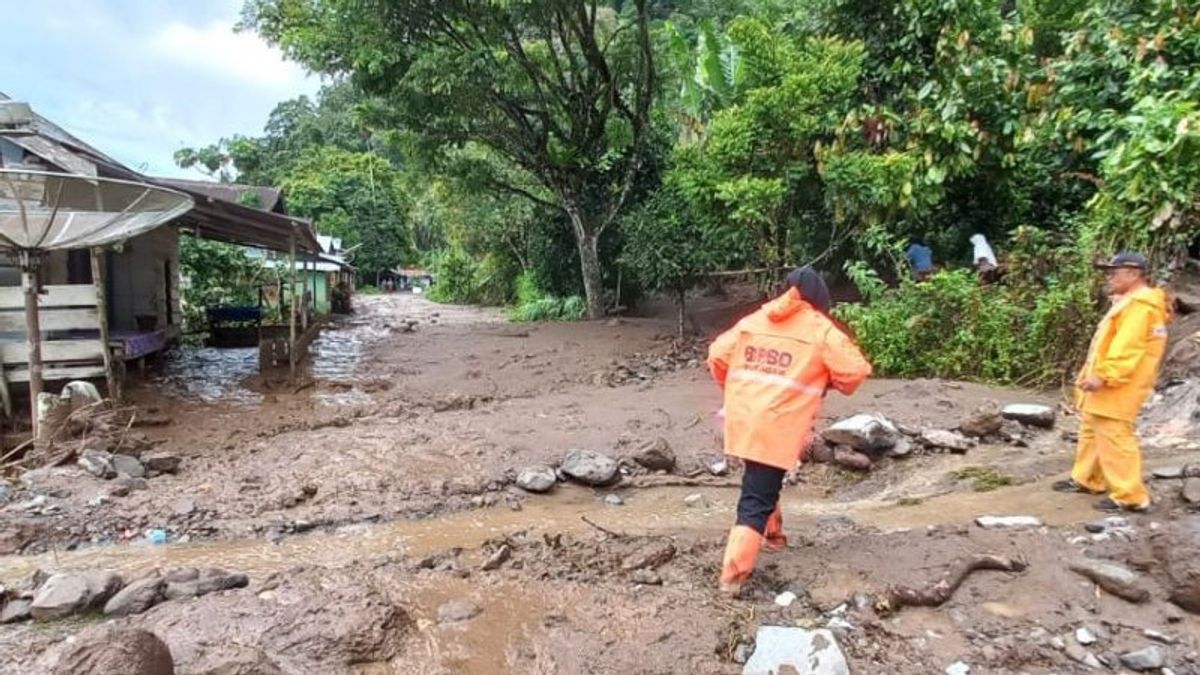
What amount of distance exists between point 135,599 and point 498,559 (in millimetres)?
1982

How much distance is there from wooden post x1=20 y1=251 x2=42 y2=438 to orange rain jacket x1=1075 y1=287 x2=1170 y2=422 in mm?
8957

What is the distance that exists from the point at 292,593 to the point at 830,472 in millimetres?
4587

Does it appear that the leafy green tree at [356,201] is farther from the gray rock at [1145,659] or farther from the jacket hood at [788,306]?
the gray rock at [1145,659]

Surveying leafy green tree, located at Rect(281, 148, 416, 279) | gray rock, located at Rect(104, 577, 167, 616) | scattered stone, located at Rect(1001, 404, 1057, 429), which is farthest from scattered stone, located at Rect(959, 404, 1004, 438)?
leafy green tree, located at Rect(281, 148, 416, 279)

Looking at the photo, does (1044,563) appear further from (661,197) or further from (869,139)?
(661,197)

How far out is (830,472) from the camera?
6.78 m

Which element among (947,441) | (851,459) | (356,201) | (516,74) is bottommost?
(851,459)

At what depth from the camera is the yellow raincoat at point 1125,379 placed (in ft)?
15.5

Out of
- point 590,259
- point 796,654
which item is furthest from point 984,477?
point 590,259

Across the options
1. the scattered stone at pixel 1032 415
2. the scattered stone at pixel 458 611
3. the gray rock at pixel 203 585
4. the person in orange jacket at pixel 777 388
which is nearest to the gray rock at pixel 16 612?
the gray rock at pixel 203 585

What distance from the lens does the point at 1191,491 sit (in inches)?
186

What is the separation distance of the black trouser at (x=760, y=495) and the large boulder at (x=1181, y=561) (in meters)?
1.95

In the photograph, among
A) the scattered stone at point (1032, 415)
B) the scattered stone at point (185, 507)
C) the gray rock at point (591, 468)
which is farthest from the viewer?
the scattered stone at point (1032, 415)

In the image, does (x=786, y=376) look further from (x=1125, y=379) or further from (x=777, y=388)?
(x=1125, y=379)
